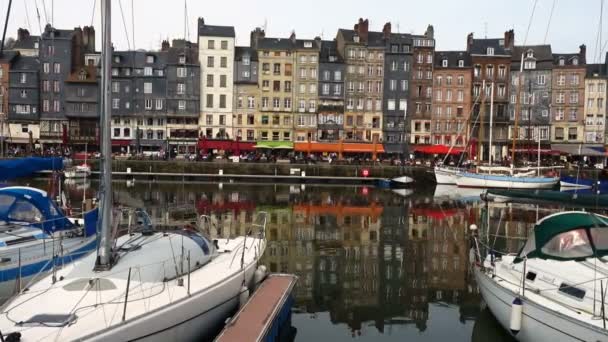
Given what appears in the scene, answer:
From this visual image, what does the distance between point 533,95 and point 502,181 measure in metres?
25.1

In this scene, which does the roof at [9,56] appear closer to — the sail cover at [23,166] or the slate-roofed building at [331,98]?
the slate-roofed building at [331,98]

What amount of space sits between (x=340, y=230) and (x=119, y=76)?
53766 millimetres

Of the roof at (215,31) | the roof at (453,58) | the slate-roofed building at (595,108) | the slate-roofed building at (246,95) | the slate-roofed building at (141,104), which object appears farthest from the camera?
the roof at (453,58)

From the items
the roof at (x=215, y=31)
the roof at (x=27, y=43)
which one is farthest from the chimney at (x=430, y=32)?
the roof at (x=27, y=43)

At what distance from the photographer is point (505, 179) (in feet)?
186

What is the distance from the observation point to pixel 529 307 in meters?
11.2

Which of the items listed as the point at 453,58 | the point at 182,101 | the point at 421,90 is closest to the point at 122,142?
the point at 182,101

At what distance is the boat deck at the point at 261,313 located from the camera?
1046cm

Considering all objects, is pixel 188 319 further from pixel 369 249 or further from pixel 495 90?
pixel 495 90

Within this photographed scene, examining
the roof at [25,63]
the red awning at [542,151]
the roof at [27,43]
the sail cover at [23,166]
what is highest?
the roof at [27,43]

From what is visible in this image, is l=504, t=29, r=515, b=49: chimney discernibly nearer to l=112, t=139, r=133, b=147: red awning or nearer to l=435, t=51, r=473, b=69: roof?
l=435, t=51, r=473, b=69: roof

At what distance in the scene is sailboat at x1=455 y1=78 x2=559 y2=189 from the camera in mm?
56375

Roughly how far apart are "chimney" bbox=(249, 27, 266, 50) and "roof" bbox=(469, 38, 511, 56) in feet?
93.4

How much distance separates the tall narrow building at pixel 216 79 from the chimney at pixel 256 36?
143 inches
